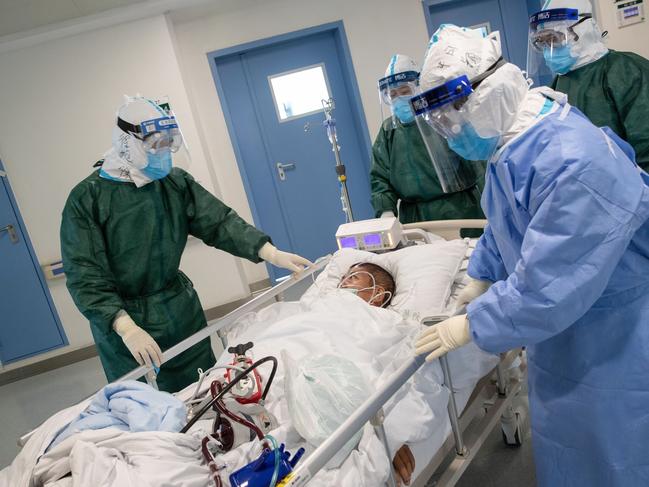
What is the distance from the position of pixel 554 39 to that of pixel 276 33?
2.90m

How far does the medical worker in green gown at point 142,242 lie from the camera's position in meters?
1.96

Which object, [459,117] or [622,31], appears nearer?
[459,117]

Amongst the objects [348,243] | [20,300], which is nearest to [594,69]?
[348,243]

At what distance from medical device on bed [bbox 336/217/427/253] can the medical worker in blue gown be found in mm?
1019

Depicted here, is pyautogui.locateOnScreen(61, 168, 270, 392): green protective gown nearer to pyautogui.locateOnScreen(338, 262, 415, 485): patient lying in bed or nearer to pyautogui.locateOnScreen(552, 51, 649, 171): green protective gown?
pyautogui.locateOnScreen(338, 262, 415, 485): patient lying in bed

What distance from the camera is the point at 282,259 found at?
87.4 inches

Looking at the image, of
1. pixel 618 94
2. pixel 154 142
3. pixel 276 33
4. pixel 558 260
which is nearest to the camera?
pixel 558 260

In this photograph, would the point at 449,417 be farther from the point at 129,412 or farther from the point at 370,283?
the point at 129,412

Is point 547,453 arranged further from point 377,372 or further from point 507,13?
point 507,13

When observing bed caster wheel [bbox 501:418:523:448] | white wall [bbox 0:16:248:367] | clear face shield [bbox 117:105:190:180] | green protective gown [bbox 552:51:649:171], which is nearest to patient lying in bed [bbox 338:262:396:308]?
bed caster wheel [bbox 501:418:523:448]

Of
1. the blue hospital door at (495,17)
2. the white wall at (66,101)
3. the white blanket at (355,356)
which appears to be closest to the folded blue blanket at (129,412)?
the white blanket at (355,356)

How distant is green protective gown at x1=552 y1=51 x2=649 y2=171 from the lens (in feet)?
7.83

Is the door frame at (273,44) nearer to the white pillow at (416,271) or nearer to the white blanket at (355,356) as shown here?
the white pillow at (416,271)

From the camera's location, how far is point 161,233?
2174 mm
